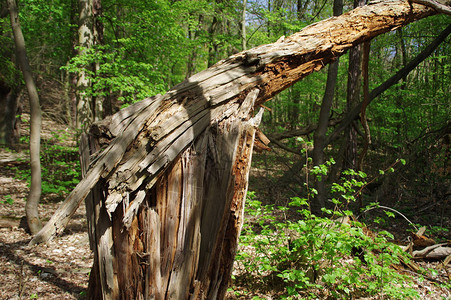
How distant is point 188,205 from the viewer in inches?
73.1

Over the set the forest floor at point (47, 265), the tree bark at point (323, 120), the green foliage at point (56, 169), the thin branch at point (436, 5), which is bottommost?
the forest floor at point (47, 265)

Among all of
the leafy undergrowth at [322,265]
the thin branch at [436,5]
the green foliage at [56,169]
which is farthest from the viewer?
the green foliage at [56,169]

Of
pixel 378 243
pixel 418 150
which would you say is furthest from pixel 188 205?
pixel 418 150

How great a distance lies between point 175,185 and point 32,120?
4.12 meters

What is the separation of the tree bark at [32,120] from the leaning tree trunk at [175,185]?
3.69 metres

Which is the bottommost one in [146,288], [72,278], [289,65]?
[72,278]

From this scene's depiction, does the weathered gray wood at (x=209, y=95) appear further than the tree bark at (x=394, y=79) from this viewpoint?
No

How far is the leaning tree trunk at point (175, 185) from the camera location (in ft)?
5.45

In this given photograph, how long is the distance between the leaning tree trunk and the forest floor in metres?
1.59

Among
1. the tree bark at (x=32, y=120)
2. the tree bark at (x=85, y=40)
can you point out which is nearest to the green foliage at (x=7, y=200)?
the tree bark at (x=32, y=120)

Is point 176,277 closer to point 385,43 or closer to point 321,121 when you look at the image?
point 321,121

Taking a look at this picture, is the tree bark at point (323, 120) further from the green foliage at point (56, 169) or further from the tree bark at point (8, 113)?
the tree bark at point (8, 113)

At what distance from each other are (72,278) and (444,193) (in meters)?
6.95

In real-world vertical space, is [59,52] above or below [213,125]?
above
